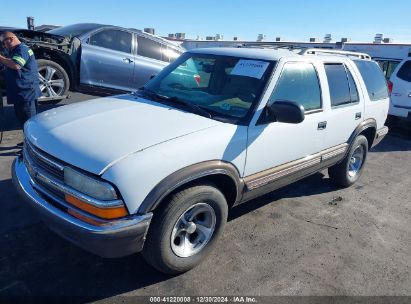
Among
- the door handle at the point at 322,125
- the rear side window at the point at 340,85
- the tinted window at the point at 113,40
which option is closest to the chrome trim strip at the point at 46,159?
the door handle at the point at 322,125

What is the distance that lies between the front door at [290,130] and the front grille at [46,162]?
1.55m

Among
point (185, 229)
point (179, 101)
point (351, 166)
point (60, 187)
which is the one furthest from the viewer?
point (351, 166)

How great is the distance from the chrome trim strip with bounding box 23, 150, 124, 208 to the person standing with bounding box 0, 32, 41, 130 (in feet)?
8.72

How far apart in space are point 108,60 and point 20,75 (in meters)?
2.31

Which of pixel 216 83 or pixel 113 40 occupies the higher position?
pixel 113 40

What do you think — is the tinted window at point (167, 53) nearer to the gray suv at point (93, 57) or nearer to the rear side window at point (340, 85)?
the gray suv at point (93, 57)

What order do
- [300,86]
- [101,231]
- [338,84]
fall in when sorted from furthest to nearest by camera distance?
[338,84] → [300,86] → [101,231]

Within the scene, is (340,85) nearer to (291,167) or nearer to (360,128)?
(360,128)

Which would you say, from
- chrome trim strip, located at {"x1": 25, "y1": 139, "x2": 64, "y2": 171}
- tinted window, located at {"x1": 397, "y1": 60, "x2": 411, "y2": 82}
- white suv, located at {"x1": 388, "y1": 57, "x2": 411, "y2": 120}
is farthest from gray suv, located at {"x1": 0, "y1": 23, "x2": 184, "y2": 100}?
tinted window, located at {"x1": 397, "y1": 60, "x2": 411, "y2": 82}

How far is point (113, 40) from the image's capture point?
7.54m

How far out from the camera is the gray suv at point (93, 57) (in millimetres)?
6770

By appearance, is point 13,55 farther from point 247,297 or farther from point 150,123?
point 247,297

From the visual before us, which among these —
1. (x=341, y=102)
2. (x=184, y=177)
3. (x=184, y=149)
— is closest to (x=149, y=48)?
(x=341, y=102)

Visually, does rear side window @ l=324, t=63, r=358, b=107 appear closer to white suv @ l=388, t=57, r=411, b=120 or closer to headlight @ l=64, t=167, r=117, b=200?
headlight @ l=64, t=167, r=117, b=200
